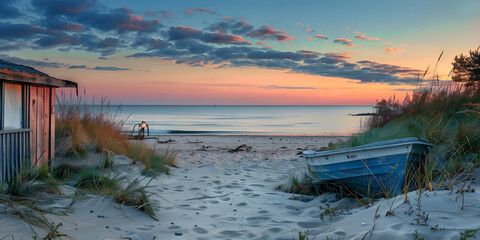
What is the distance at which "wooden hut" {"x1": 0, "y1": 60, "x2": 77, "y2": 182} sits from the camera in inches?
215

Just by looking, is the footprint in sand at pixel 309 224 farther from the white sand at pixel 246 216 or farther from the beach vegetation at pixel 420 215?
the beach vegetation at pixel 420 215

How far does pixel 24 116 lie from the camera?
20.4 feet

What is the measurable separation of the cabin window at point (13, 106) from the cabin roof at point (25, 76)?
297mm

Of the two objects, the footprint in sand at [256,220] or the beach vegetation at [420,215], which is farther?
the footprint in sand at [256,220]

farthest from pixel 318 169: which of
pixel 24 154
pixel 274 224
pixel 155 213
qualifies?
pixel 24 154

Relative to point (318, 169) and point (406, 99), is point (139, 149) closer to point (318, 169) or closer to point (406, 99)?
point (318, 169)

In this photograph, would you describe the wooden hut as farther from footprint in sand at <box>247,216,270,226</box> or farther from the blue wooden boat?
the blue wooden boat

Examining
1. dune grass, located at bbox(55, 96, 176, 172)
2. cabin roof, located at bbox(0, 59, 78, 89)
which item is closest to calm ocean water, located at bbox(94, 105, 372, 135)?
dune grass, located at bbox(55, 96, 176, 172)

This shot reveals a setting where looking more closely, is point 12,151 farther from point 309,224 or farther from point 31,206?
point 309,224

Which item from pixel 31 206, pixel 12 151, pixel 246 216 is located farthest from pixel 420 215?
pixel 12 151

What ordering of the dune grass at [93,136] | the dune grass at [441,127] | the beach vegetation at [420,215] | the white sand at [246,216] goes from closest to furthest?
the beach vegetation at [420,215] < the white sand at [246,216] < the dune grass at [441,127] < the dune grass at [93,136]

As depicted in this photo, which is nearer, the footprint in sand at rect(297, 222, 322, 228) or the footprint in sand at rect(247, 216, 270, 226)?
the footprint in sand at rect(297, 222, 322, 228)

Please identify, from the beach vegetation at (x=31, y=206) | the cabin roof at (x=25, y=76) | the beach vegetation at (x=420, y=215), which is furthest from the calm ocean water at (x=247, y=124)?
the beach vegetation at (x=420, y=215)

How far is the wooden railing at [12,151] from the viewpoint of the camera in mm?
5346
